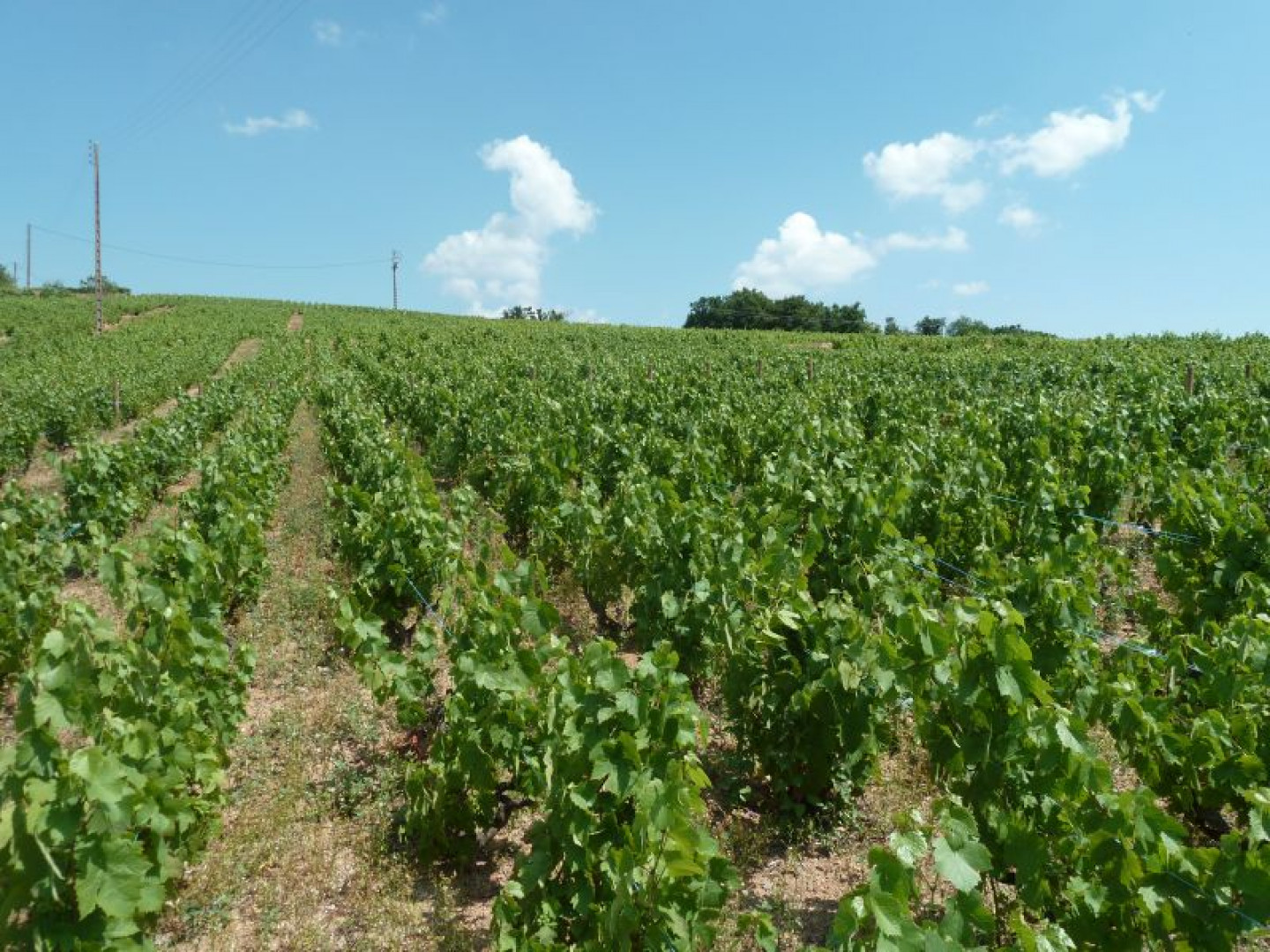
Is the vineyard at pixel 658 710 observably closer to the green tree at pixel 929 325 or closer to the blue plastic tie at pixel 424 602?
the blue plastic tie at pixel 424 602

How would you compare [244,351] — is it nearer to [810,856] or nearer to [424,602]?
[424,602]

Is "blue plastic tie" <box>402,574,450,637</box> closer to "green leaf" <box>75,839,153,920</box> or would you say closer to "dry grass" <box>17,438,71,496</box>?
"green leaf" <box>75,839,153,920</box>

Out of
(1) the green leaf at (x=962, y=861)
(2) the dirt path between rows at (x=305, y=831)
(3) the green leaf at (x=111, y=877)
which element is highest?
(1) the green leaf at (x=962, y=861)

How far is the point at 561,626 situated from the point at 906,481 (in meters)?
3.31

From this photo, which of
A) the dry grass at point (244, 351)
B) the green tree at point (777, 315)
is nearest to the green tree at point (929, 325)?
the green tree at point (777, 315)

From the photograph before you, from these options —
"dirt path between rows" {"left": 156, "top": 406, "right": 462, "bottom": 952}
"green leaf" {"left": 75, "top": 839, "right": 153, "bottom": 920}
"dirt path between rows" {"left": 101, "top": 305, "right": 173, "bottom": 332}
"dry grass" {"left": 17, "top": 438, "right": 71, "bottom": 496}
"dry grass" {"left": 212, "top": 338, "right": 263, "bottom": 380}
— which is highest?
"dirt path between rows" {"left": 101, "top": 305, "right": 173, "bottom": 332}

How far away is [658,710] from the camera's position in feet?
11.6

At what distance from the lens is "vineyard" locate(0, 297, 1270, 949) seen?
3025 mm

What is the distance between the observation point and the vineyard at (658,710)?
3025 mm

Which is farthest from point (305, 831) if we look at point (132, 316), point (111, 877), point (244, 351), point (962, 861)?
point (132, 316)

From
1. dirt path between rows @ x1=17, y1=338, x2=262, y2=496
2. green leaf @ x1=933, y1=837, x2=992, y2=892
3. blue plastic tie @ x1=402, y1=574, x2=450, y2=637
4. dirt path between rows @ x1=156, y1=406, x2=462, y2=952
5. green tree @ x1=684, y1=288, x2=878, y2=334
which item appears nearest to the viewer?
green leaf @ x1=933, y1=837, x2=992, y2=892

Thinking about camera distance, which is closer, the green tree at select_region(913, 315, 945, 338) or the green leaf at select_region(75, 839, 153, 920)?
the green leaf at select_region(75, 839, 153, 920)

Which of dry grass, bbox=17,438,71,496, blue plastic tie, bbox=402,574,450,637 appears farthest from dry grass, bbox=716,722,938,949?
dry grass, bbox=17,438,71,496

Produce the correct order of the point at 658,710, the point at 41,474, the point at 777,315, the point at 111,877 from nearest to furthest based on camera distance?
1. the point at 111,877
2. the point at 658,710
3. the point at 41,474
4. the point at 777,315
